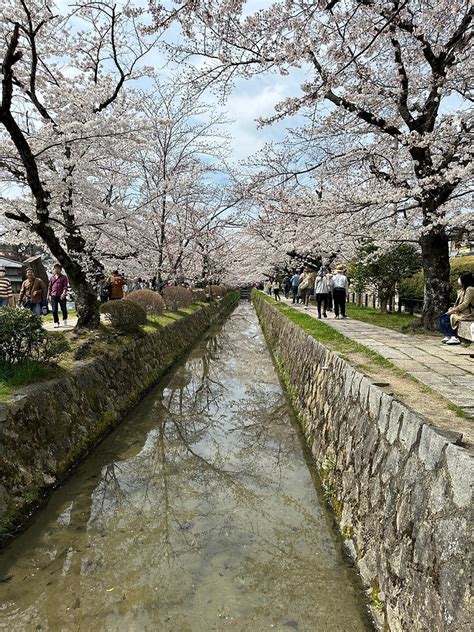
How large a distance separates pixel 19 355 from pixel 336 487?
4536mm

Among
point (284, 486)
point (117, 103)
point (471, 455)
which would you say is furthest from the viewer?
point (117, 103)

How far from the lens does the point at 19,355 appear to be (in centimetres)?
573

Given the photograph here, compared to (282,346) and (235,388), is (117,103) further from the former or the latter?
(282,346)

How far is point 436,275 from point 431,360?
3.80 metres

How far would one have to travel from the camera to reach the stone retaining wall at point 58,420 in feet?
14.3

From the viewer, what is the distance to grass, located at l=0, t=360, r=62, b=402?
5.15m

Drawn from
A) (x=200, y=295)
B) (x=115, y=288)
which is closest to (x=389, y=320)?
(x=115, y=288)

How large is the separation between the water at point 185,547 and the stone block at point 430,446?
138cm

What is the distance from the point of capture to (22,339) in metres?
5.70

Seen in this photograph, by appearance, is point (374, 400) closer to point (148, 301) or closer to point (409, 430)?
point (409, 430)

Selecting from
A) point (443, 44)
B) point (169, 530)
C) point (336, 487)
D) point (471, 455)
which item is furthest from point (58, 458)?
point (443, 44)

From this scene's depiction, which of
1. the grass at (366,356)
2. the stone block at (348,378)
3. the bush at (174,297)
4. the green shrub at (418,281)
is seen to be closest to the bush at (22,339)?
the stone block at (348,378)

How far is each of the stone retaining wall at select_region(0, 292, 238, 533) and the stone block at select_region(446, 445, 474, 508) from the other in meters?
4.01

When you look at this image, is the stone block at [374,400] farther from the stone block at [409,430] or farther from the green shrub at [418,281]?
the green shrub at [418,281]
